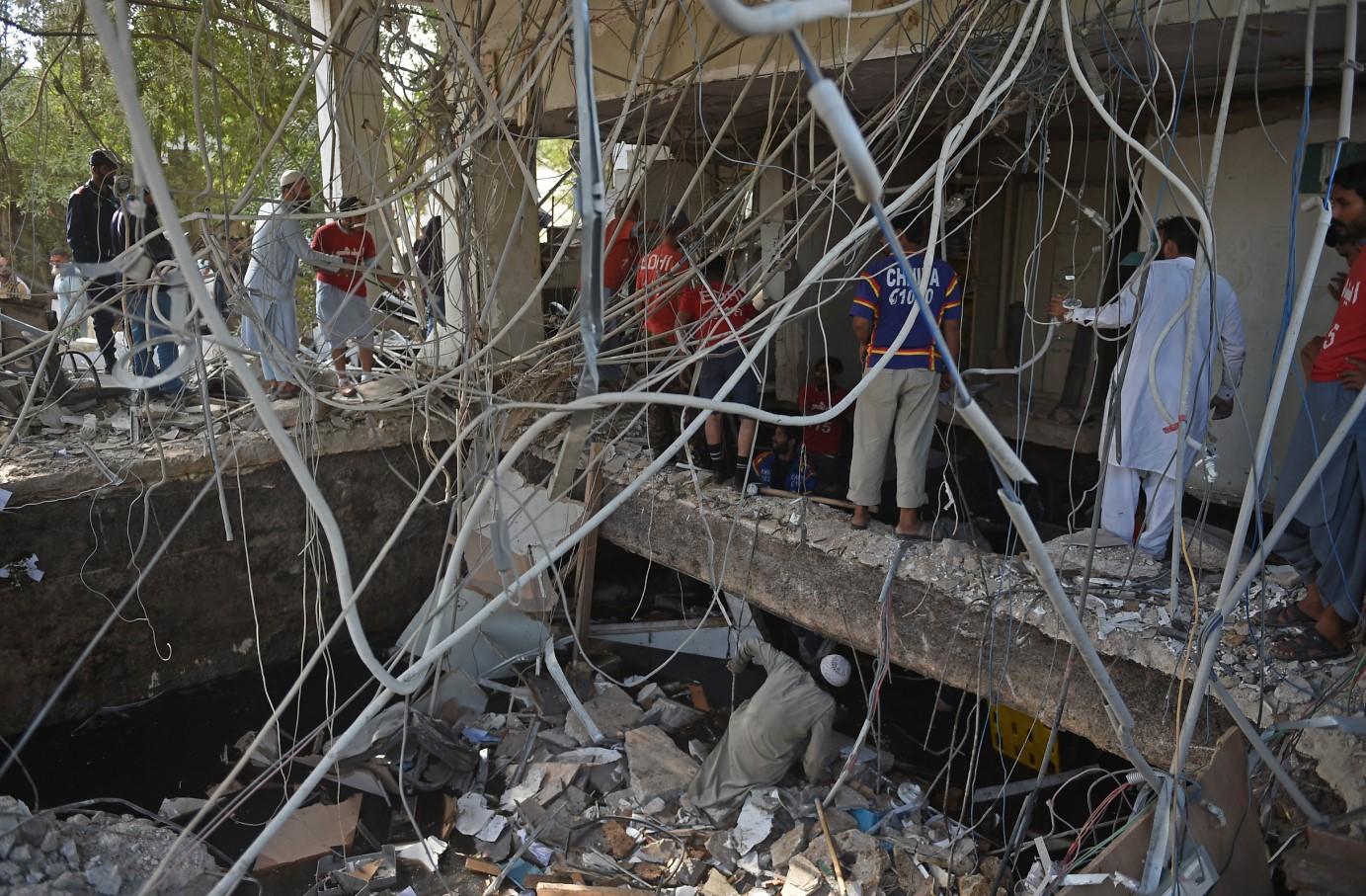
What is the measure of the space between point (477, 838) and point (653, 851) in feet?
3.80

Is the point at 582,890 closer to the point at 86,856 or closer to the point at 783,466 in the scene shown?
the point at 86,856

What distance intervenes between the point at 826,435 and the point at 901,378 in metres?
2.18

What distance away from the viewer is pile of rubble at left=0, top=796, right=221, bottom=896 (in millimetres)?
4348

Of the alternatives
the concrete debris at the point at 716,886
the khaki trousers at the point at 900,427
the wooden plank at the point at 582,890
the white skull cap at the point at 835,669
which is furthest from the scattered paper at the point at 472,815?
the khaki trousers at the point at 900,427

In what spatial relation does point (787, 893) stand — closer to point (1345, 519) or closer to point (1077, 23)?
point (1345, 519)

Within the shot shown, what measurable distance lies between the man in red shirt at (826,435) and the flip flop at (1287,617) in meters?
3.50

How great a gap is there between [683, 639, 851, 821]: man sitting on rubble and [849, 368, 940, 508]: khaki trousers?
1.14 meters

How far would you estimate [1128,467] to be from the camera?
477cm

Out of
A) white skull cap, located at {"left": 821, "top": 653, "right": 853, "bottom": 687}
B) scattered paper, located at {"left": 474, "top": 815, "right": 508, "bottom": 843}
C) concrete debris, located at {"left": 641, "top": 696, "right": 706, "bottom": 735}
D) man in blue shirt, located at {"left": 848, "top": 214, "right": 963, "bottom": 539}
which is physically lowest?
scattered paper, located at {"left": 474, "top": 815, "right": 508, "bottom": 843}

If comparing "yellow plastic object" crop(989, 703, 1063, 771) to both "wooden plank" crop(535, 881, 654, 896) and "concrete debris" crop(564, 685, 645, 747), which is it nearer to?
"wooden plank" crop(535, 881, 654, 896)

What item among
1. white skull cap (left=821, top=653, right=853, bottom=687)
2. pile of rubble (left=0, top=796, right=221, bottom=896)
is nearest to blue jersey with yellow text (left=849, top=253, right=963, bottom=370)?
white skull cap (left=821, top=653, right=853, bottom=687)

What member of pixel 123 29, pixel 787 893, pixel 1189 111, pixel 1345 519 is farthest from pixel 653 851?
pixel 1189 111

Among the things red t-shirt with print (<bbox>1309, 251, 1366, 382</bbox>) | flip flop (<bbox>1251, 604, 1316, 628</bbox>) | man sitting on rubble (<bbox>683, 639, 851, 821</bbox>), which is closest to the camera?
red t-shirt with print (<bbox>1309, 251, 1366, 382</bbox>)

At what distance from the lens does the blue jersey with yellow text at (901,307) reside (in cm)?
506
